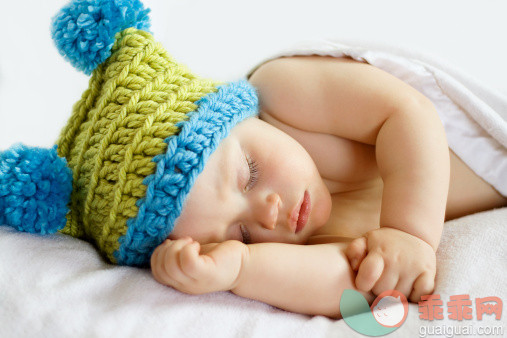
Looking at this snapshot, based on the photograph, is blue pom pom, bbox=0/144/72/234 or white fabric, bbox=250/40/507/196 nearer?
blue pom pom, bbox=0/144/72/234

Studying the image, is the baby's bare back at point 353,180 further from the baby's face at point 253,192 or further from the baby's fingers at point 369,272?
the baby's fingers at point 369,272

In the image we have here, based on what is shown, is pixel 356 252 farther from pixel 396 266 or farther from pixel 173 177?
pixel 173 177

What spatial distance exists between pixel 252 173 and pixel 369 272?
0.93 feet

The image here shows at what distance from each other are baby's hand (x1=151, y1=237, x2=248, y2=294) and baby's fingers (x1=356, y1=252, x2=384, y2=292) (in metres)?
0.20

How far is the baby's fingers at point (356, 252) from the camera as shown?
88 cm

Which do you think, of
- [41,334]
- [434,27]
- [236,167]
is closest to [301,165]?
[236,167]

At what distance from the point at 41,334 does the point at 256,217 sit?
406 mm

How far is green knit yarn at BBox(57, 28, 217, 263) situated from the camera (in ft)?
2.92

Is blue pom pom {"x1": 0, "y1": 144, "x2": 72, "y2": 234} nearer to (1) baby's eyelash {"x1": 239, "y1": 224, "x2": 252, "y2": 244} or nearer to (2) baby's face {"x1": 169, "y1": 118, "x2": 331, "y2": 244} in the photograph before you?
(2) baby's face {"x1": 169, "y1": 118, "x2": 331, "y2": 244}

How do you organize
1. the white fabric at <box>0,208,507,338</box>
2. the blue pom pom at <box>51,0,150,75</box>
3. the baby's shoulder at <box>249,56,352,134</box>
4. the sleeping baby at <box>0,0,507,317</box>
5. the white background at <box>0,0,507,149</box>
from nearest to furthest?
the white fabric at <box>0,208,507,338</box>, the sleeping baby at <box>0,0,507,317</box>, the blue pom pom at <box>51,0,150,75</box>, the baby's shoulder at <box>249,56,352,134</box>, the white background at <box>0,0,507,149</box>

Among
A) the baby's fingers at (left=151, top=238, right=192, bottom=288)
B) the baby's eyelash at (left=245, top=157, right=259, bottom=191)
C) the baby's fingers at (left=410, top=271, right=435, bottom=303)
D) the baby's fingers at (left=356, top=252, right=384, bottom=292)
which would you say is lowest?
the baby's fingers at (left=410, top=271, right=435, bottom=303)

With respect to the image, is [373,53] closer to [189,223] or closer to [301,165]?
[301,165]

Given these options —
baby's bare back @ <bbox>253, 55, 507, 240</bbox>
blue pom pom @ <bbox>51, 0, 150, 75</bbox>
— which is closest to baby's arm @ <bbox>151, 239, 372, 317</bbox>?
baby's bare back @ <bbox>253, 55, 507, 240</bbox>

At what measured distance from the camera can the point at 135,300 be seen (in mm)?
794
